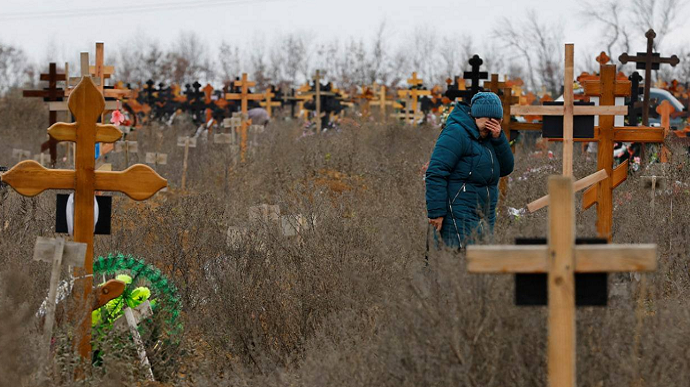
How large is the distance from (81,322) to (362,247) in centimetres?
205

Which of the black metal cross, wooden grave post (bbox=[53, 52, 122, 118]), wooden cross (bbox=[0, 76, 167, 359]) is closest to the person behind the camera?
wooden cross (bbox=[0, 76, 167, 359])

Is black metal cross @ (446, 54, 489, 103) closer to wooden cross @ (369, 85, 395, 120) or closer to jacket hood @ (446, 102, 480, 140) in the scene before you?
jacket hood @ (446, 102, 480, 140)

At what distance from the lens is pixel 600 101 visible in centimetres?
827

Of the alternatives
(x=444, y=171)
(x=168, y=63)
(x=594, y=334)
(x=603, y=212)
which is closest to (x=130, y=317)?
(x=444, y=171)

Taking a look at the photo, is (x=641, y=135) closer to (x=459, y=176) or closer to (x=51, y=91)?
(x=459, y=176)

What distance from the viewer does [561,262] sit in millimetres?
3533

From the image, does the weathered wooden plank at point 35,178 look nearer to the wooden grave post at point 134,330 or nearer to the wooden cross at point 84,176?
the wooden cross at point 84,176

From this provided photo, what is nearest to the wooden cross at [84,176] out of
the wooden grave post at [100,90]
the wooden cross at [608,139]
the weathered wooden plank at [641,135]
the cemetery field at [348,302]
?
the cemetery field at [348,302]

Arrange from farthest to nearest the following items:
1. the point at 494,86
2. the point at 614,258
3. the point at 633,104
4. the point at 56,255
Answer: the point at 633,104, the point at 494,86, the point at 56,255, the point at 614,258

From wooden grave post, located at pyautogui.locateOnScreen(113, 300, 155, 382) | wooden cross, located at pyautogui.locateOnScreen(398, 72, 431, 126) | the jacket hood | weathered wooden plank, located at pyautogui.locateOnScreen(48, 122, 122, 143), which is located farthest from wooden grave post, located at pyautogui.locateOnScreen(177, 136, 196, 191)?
wooden cross, located at pyautogui.locateOnScreen(398, 72, 431, 126)

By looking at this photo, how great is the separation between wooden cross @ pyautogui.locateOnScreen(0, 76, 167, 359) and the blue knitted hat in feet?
6.02

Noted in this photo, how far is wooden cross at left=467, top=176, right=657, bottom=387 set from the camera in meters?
3.50

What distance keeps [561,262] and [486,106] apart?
9.03 ft

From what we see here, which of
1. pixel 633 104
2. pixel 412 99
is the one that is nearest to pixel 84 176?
pixel 633 104
